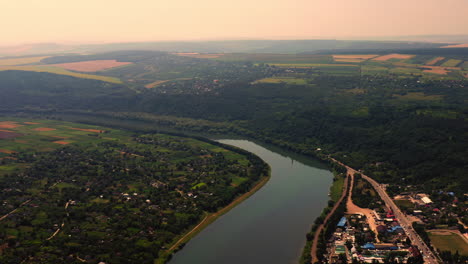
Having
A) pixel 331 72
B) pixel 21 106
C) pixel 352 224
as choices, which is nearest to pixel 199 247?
pixel 352 224

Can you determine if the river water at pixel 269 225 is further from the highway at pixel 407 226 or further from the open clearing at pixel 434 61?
the open clearing at pixel 434 61

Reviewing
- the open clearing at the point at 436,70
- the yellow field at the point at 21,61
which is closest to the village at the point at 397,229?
the open clearing at the point at 436,70

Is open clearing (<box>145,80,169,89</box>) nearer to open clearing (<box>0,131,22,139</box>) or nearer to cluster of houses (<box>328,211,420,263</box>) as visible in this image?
open clearing (<box>0,131,22,139</box>)

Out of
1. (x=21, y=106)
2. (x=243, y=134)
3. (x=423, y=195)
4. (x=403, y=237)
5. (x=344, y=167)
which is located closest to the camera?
(x=403, y=237)

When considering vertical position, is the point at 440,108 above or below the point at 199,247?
above

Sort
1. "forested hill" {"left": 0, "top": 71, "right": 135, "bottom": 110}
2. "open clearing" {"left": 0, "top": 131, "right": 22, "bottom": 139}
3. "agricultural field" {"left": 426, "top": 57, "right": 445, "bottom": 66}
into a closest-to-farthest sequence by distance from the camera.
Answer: "open clearing" {"left": 0, "top": 131, "right": 22, "bottom": 139} < "forested hill" {"left": 0, "top": 71, "right": 135, "bottom": 110} < "agricultural field" {"left": 426, "top": 57, "right": 445, "bottom": 66}

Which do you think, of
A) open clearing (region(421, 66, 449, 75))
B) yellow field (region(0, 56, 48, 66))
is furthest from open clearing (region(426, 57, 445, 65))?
yellow field (region(0, 56, 48, 66))

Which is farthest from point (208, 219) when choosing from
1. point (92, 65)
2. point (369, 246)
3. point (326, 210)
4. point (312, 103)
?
point (92, 65)

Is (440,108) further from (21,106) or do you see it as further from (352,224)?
(21,106)
